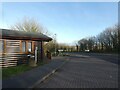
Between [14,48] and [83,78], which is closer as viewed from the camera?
[83,78]

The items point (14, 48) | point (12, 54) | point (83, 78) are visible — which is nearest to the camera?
point (83, 78)

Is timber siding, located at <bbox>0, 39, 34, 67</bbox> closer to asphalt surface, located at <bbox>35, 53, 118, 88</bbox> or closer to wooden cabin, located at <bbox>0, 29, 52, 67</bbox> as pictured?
wooden cabin, located at <bbox>0, 29, 52, 67</bbox>

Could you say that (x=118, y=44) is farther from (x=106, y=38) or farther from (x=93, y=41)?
(x=93, y=41)

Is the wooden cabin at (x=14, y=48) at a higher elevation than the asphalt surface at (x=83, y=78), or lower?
higher

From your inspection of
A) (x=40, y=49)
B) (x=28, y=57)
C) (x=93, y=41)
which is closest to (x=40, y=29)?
(x=40, y=49)

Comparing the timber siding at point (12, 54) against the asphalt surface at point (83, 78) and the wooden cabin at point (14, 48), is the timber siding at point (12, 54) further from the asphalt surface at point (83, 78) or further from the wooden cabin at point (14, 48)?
the asphalt surface at point (83, 78)

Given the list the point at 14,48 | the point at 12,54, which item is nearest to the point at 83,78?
the point at 12,54

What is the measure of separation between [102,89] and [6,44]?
13121mm

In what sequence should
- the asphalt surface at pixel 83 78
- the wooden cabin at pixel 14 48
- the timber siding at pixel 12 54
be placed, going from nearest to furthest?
the asphalt surface at pixel 83 78 < the wooden cabin at pixel 14 48 < the timber siding at pixel 12 54

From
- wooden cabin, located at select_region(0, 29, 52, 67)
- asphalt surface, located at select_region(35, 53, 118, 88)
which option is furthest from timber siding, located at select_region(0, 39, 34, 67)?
asphalt surface, located at select_region(35, 53, 118, 88)

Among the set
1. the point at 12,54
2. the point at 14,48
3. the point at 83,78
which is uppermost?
the point at 14,48

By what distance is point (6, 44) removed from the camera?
833 inches

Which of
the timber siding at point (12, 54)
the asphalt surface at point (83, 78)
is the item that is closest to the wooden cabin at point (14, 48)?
the timber siding at point (12, 54)

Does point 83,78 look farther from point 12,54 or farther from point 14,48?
point 14,48
